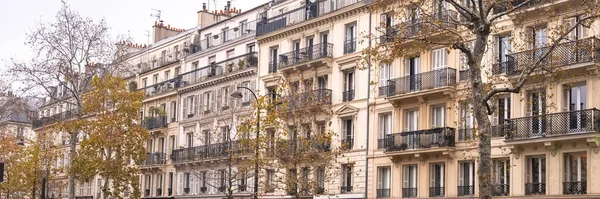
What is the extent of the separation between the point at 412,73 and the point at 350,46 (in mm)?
4845

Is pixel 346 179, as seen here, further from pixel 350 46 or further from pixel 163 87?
pixel 163 87

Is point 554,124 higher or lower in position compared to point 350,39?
lower

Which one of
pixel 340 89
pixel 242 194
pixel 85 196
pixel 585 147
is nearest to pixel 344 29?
pixel 340 89

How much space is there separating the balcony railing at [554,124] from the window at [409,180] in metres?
6.47

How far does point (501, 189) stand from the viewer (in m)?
38.8

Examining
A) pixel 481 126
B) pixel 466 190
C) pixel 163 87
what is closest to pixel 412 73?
pixel 466 190

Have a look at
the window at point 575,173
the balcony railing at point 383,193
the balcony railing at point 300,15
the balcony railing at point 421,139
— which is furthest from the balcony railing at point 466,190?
the balcony railing at point 300,15

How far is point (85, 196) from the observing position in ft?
256

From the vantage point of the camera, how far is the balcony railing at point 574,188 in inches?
1400

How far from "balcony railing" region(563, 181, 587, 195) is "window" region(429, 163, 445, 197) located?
6655 mm

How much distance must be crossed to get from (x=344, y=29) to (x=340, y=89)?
296 centimetres

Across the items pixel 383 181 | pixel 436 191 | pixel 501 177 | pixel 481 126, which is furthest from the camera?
pixel 383 181

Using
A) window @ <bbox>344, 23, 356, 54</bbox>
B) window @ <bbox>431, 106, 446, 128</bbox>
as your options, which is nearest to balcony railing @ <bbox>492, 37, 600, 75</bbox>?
window @ <bbox>431, 106, 446, 128</bbox>

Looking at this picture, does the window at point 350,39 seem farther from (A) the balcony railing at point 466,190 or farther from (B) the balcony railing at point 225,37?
(A) the balcony railing at point 466,190
